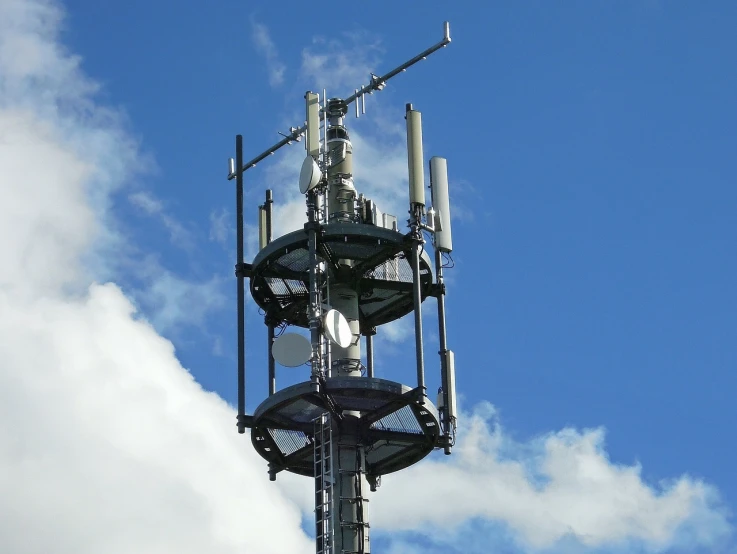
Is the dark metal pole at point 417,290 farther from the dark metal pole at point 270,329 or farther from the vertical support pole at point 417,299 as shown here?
the dark metal pole at point 270,329

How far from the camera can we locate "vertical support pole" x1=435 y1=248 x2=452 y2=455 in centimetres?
5778

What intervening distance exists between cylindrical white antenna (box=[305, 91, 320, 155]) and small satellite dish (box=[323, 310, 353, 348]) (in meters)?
5.84

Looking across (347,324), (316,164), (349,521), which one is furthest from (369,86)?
(349,521)

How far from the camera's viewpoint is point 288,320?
62.3m

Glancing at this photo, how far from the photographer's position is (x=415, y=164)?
5919 cm

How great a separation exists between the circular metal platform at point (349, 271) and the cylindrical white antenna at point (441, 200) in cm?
96

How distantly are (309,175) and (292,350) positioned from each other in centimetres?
567

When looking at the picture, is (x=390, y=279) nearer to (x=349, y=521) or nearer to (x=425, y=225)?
(x=425, y=225)

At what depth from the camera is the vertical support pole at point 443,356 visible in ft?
190

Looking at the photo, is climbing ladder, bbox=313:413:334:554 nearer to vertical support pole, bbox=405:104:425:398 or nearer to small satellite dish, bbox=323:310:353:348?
small satellite dish, bbox=323:310:353:348

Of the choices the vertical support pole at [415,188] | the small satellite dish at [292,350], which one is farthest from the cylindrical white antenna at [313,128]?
the small satellite dish at [292,350]

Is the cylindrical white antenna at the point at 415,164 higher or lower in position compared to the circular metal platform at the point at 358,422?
higher

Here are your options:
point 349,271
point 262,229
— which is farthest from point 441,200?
point 262,229

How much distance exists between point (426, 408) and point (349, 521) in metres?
4.13
